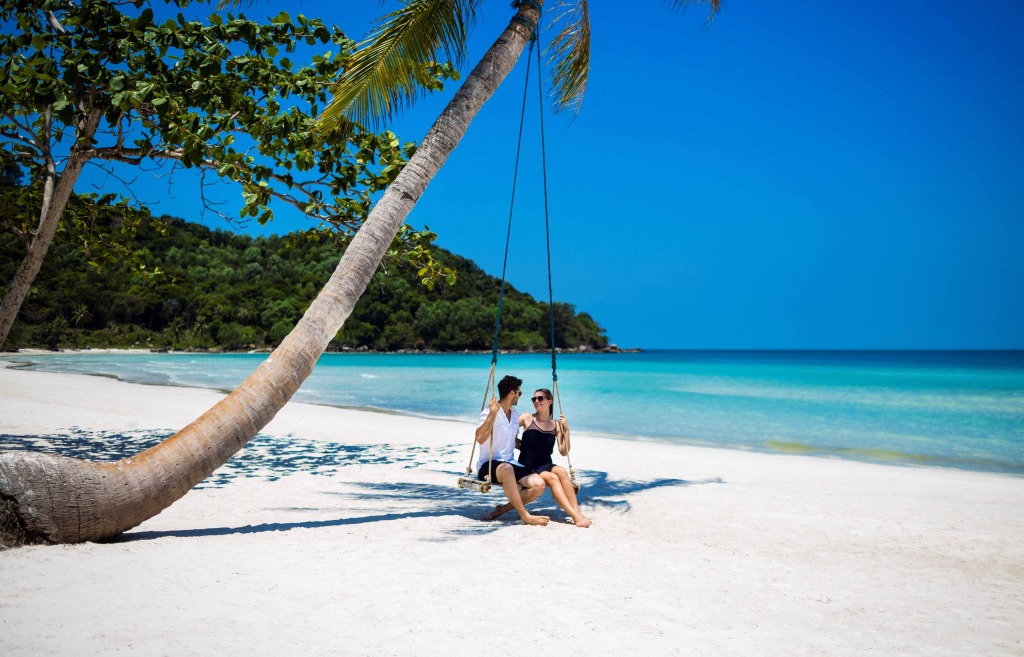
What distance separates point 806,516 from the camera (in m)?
6.46

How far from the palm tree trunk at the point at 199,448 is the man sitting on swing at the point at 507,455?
60.5 inches

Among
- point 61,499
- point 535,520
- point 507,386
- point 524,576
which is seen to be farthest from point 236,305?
point 524,576

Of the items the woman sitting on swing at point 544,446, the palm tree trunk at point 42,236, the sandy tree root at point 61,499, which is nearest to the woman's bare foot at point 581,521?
the woman sitting on swing at point 544,446

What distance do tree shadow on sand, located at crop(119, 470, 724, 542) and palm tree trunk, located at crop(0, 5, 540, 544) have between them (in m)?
0.41

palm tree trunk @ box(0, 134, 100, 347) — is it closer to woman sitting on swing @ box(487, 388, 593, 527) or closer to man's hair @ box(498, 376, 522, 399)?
man's hair @ box(498, 376, 522, 399)

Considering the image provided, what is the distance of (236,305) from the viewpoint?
7200 cm

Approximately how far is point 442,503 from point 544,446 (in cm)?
136

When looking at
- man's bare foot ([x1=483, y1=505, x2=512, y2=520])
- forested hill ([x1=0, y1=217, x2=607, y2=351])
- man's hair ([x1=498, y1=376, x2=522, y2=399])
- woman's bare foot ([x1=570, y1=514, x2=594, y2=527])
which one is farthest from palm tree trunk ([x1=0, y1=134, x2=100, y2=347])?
forested hill ([x1=0, y1=217, x2=607, y2=351])

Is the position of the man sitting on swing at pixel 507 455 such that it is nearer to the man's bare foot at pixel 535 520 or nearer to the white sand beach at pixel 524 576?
the man's bare foot at pixel 535 520

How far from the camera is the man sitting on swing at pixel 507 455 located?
539 cm

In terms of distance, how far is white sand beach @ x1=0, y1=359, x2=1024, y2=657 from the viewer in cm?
299

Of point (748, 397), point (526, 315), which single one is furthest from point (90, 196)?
point (526, 315)

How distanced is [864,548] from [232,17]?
7.38m

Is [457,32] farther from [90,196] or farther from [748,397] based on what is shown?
[748,397]
